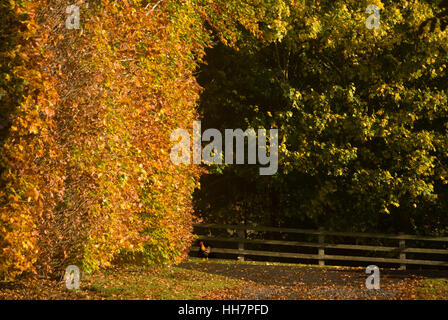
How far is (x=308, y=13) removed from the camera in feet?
64.8

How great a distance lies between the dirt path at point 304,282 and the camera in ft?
42.6

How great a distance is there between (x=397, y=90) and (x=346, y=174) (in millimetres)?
3153

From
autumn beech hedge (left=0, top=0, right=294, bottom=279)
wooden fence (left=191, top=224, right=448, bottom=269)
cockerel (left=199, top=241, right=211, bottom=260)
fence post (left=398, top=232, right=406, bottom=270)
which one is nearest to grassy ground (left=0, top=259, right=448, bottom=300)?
autumn beech hedge (left=0, top=0, right=294, bottom=279)

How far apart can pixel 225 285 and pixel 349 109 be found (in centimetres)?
825

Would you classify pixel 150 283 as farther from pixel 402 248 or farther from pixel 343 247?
pixel 402 248

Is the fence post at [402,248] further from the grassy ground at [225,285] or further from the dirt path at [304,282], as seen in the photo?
the grassy ground at [225,285]

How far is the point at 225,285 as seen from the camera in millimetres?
14391

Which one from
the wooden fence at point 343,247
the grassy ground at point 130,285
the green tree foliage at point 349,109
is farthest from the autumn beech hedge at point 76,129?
the wooden fence at point 343,247

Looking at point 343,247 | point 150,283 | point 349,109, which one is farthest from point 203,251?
point 150,283

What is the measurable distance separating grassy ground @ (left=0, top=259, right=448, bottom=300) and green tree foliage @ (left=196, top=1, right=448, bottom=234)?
339cm

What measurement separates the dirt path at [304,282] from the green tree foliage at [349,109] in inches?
107

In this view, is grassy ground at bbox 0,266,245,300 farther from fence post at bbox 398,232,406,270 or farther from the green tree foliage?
fence post at bbox 398,232,406,270
